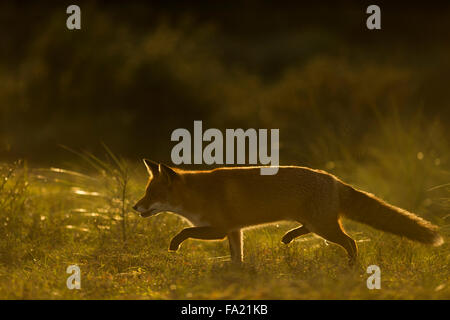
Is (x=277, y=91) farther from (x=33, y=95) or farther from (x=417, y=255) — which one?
(x=417, y=255)

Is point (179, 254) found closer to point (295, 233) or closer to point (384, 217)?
point (295, 233)

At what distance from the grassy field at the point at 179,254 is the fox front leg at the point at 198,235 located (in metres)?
0.19

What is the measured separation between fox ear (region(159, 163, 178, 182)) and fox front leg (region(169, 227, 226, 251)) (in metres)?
0.63

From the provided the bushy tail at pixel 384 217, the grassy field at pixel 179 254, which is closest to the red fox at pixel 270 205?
the bushy tail at pixel 384 217

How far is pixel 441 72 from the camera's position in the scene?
59.9 feet

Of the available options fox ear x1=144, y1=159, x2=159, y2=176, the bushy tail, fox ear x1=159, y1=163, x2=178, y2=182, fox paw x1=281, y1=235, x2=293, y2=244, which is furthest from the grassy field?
fox ear x1=159, y1=163, x2=178, y2=182

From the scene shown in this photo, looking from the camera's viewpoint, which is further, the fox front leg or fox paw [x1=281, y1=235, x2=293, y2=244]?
fox paw [x1=281, y1=235, x2=293, y2=244]

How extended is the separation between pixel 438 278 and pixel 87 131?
401 inches

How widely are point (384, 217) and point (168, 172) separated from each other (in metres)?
2.49

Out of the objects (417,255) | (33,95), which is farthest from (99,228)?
(33,95)

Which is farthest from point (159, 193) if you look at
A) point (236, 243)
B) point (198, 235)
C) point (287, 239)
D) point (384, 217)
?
point (384, 217)

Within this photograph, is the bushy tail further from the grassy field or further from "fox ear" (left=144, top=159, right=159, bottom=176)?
"fox ear" (left=144, top=159, right=159, bottom=176)

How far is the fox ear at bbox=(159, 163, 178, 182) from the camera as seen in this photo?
6.94 metres
